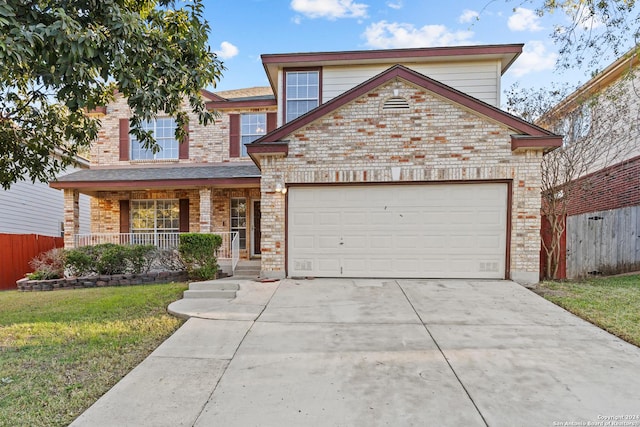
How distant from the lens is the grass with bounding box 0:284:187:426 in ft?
10.1

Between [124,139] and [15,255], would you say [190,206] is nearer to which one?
[124,139]

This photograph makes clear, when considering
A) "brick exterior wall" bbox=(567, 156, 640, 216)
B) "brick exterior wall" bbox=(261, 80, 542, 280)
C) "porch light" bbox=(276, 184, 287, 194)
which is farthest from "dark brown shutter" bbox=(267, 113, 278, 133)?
"brick exterior wall" bbox=(567, 156, 640, 216)

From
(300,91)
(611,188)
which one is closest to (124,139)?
(300,91)

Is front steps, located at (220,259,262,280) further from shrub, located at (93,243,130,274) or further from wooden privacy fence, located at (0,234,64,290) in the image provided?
wooden privacy fence, located at (0,234,64,290)

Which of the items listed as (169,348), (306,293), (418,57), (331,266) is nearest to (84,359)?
(169,348)

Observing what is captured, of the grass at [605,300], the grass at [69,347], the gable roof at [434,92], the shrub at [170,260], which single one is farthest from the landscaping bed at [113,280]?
the grass at [605,300]

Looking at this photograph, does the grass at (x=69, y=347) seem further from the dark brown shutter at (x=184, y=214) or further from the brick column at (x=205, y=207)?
the dark brown shutter at (x=184, y=214)

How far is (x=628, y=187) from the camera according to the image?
10055mm

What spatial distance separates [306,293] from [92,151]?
11501 millimetres

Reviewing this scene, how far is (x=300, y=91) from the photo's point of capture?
35.2 ft

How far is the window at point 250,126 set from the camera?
40.8ft

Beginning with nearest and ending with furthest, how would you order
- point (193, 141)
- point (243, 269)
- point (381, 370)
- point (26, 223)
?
point (381, 370), point (243, 269), point (193, 141), point (26, 223)

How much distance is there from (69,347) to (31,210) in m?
14.1

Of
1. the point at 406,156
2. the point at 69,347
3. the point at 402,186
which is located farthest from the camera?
the point at 402,186
